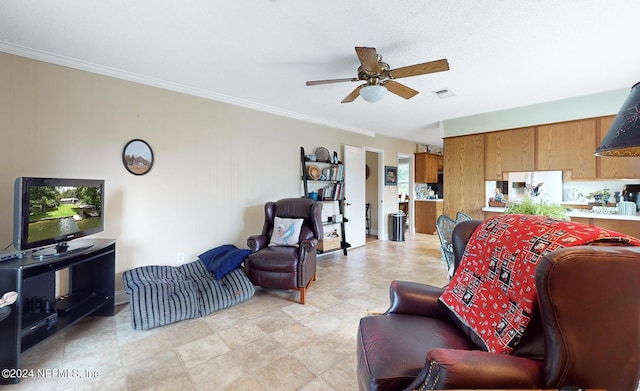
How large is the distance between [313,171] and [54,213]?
3087mm

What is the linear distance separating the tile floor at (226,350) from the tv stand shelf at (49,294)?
7.4 inches

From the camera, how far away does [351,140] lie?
5004 millimetres

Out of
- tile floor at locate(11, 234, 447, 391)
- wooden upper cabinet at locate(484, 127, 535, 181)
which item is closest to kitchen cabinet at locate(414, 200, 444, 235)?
wooden upper cabinet at locate(484, 127, 535, 181)

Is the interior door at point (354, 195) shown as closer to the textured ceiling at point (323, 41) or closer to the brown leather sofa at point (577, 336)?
the textured ceiling at point (323, 41)

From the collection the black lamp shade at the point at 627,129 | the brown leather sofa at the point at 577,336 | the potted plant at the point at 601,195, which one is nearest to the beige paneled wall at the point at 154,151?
the brown leather sofa at the point at 577,336

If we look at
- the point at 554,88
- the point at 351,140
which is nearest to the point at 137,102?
the point at 351,140

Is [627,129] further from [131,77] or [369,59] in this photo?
[131,77]

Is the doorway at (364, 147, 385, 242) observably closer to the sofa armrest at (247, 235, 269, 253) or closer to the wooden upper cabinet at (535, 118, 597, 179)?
the wooden upper cabinet at (535, 118, 597, 179)

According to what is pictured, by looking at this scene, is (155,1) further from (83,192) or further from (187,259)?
(187,259)

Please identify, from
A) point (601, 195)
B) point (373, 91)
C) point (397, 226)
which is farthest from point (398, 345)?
point (397, 226)

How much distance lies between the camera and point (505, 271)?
112 centimetres

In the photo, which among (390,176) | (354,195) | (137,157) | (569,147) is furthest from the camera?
(390,176)

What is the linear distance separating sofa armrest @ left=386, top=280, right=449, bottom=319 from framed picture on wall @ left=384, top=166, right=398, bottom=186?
14.5 feet

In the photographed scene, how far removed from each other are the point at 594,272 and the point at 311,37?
2.14 m
